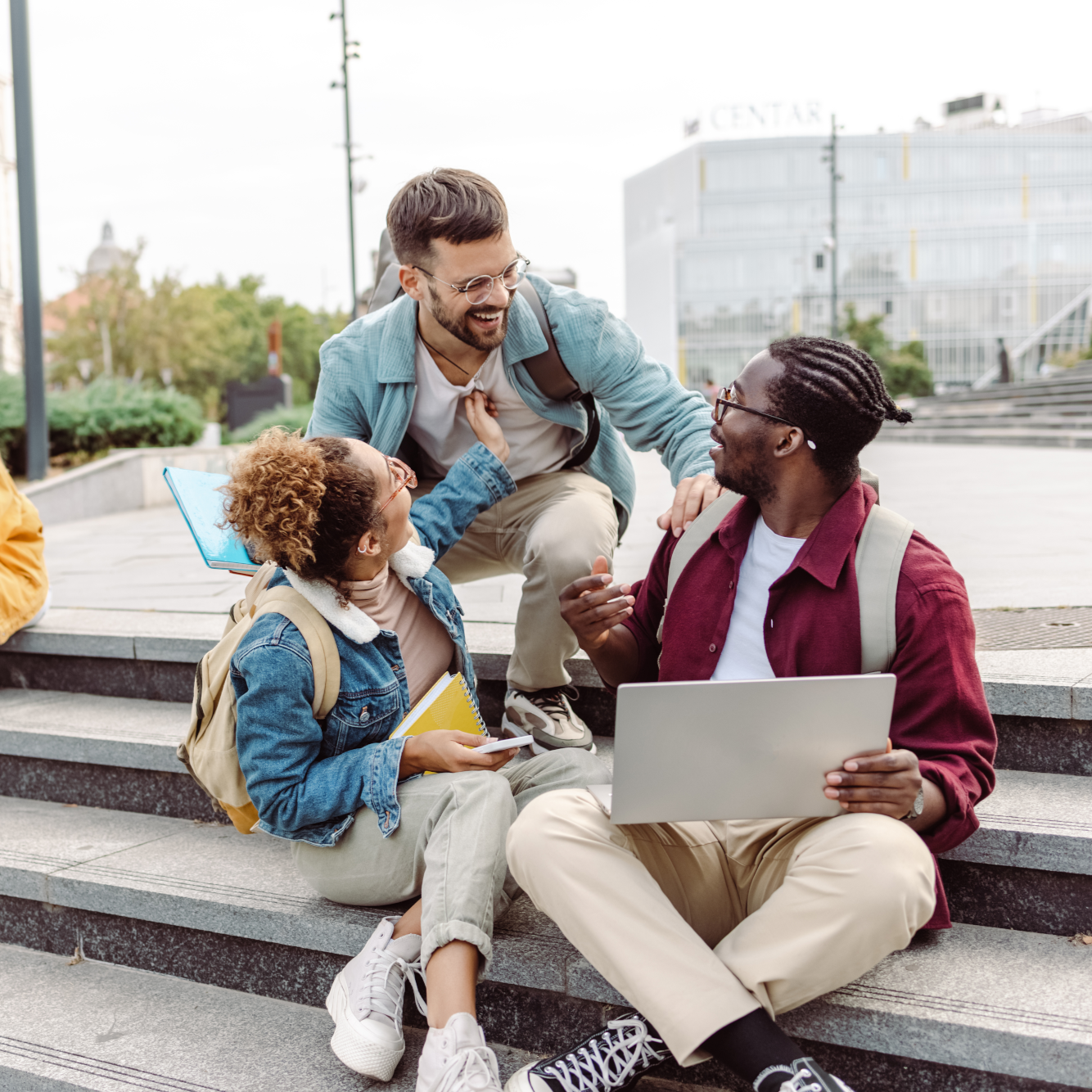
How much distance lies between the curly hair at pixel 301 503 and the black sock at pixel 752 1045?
127 cm

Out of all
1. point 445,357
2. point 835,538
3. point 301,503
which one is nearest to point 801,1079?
point 835,538

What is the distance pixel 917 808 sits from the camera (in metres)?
2.02

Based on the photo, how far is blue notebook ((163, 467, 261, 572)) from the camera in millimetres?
2783

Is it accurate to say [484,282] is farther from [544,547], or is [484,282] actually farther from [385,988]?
[385,988]

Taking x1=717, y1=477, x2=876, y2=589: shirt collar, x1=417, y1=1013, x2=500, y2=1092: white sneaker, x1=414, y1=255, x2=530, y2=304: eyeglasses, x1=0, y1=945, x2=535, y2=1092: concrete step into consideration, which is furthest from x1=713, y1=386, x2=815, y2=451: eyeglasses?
x1=0, y1=945, x2=535, y2=1092: concrete step

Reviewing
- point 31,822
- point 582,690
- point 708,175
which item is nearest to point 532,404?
point 582,690

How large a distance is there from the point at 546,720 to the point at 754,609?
3.11ft

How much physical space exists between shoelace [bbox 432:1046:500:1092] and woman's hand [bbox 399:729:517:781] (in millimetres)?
597

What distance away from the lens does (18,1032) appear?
2.60 meters

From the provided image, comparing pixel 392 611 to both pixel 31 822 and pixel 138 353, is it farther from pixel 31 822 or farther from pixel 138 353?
pixel 138 353

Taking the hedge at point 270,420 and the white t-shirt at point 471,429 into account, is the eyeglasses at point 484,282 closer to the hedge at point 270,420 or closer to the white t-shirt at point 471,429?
the white t-shirt at point 471,429

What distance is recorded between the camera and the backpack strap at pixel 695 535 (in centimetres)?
251

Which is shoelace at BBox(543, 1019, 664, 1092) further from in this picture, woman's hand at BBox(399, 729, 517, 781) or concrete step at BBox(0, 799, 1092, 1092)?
woman's hand at BBox(399, 729, 517, 781)

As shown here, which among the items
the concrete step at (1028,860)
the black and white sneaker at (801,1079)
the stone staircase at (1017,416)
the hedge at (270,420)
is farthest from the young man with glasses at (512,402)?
the stone staircase at (1017,416)
